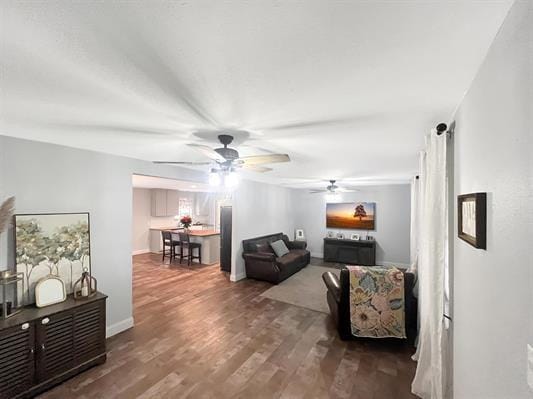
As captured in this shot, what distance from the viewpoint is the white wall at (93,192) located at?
2.34 m

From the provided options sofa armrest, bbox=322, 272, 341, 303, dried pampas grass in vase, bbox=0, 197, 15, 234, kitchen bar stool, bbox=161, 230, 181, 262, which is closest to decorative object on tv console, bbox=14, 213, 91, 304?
dried pampas grass in vase, bbox=0, 197, 15, 234

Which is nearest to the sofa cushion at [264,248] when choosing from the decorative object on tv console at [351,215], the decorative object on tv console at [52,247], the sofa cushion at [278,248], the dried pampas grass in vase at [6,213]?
the sofa cushion at [278,248]

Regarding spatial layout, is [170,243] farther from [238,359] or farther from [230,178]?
[230,178]

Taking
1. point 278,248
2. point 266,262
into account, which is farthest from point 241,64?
point 278,248

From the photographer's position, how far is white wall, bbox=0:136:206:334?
92.0 inches

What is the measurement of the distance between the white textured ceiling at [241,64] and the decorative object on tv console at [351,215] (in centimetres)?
528

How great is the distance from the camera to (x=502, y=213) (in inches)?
34.7

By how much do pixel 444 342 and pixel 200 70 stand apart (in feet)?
8.39

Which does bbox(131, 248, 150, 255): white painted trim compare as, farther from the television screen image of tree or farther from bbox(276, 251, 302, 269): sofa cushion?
the television screen image of tree

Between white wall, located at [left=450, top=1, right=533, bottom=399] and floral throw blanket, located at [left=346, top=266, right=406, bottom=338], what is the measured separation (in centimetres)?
153

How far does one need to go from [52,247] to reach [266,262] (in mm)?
3656

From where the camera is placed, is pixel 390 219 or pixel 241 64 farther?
pixel 390 219

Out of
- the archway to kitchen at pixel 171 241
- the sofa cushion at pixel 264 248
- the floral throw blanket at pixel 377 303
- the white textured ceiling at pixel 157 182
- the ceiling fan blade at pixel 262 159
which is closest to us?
the ceiling fan blade at pixel 262 159

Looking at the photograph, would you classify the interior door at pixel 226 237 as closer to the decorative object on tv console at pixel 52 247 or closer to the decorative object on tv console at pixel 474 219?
the decorative object on tv console at pixel 52 247
